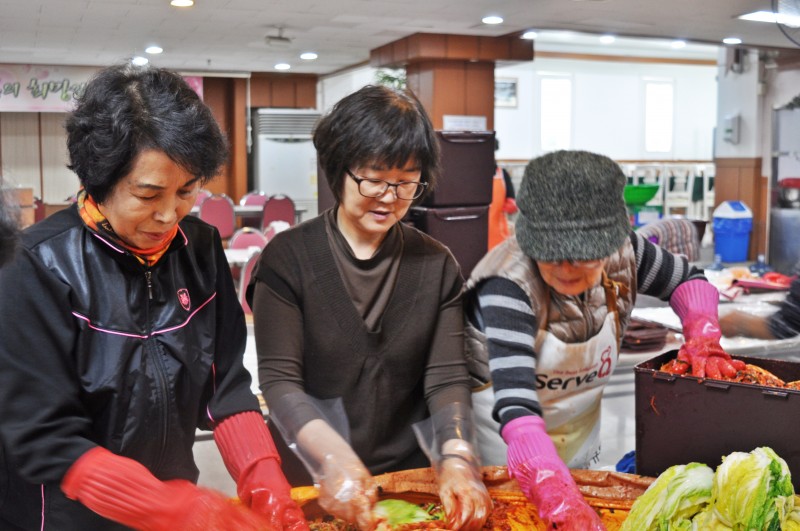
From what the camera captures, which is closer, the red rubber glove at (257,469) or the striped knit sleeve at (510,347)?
the red rubber glove at (257,469)

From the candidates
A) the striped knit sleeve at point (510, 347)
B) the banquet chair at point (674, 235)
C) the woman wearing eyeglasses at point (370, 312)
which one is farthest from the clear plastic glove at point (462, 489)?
the banquet chair at point (674, 235)

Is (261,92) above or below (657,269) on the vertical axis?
above

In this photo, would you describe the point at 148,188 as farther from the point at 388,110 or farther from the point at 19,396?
the point at 388,110

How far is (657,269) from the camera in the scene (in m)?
1.99

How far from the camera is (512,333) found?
166 centimetres

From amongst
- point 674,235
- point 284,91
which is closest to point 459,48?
point 674,235

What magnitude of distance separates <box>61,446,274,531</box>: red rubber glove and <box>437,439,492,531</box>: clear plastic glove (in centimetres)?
43

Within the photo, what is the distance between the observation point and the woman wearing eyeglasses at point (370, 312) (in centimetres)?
161

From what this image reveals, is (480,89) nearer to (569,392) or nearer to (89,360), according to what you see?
(569,392)

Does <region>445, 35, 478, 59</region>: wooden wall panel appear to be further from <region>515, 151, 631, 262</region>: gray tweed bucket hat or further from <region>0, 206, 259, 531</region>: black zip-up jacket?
<region>0, 206, 259, 531</region>: black zip-up jacket

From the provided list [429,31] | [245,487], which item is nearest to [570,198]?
[245,487]

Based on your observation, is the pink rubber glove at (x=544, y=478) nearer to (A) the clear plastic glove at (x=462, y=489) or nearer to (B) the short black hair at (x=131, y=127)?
(A) the clear plastic glove at (x=462, y=489)

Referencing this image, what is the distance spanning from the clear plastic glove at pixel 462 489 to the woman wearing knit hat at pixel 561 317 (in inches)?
3.1

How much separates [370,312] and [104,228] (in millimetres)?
598
